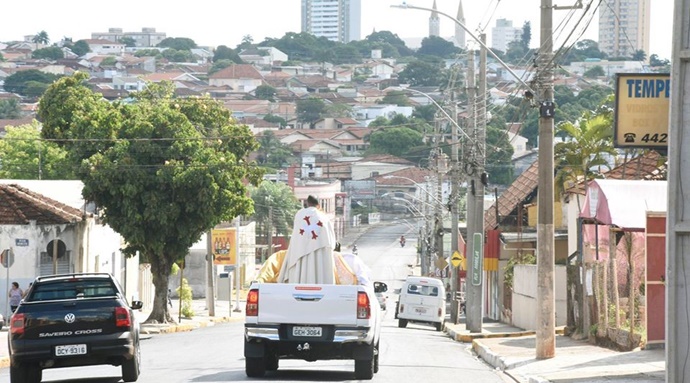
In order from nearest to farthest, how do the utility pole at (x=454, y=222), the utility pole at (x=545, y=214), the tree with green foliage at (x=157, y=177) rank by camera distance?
the utility pole at (x=545, y=214)
the tree with green foliage at (x=157, y=177)
the utility pole at (x=454, y=222)

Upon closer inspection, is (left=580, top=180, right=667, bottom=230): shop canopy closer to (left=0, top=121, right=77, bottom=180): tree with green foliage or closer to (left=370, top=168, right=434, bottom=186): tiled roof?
(left=0, top=121, right=77, bottom=180): tree with green foliage

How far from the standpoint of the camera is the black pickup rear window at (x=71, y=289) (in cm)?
2094

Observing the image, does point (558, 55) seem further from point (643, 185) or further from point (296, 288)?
point (296, 288)

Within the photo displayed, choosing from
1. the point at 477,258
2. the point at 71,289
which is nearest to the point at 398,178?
the point at 477,258

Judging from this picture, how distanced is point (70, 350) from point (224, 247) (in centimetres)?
5360

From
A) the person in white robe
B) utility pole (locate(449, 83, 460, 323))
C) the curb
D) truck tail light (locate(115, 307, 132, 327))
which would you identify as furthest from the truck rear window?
truck tail light (locate(115, 307, 132, 327))

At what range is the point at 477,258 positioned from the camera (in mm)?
42094

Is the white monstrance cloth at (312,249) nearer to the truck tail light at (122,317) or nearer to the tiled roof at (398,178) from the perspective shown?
the truck tail light at (122,317)

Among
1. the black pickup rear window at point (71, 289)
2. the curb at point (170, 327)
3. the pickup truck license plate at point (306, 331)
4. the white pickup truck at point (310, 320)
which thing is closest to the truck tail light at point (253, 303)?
the white pickup truck at point (310, 320)

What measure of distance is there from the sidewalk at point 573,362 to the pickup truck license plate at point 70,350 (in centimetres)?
706

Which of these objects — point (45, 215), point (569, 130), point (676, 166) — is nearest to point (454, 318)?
point (569, 130)

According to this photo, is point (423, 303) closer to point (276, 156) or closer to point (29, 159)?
point (29, 159)

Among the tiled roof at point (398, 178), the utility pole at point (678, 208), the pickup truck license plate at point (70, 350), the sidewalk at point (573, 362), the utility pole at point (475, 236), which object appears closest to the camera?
the utility pole at point (678, 208)

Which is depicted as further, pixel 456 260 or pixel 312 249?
pixel 456 260
